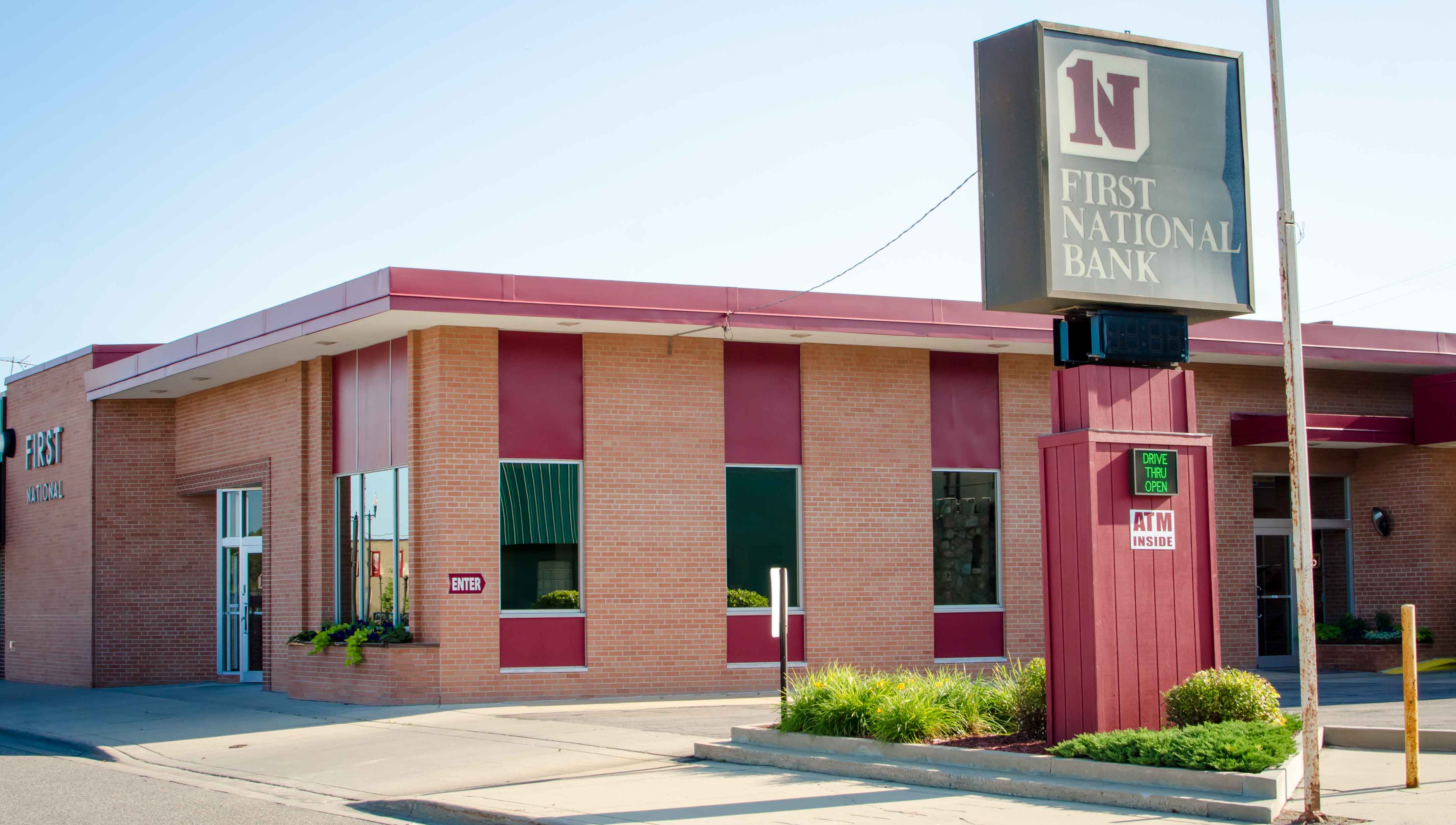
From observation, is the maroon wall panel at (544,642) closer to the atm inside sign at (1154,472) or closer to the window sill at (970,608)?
the window sill at (970,608)

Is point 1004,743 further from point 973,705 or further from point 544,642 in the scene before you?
point 544,642

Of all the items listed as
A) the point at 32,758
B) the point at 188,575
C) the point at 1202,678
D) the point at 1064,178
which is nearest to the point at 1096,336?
the point at 1064,178

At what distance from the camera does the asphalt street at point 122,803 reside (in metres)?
10.1

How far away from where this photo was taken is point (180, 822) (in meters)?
10.0

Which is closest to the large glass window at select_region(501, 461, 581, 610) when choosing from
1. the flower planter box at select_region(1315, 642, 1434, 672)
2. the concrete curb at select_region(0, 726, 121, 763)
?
the concrete curb at select_region(0, 726, 121, 763)

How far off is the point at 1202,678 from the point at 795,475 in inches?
364

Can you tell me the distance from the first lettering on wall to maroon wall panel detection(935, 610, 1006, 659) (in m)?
16.1

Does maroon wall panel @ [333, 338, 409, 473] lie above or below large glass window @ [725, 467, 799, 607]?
above

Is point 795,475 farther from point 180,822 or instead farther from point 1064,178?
point 180,822

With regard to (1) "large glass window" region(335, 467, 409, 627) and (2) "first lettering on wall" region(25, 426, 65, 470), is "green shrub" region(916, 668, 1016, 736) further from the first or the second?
(2) "first lettering on wall" region(25, 426, 65, 470)

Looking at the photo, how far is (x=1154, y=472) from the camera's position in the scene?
37.1 feet

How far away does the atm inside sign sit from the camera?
36.8 ft

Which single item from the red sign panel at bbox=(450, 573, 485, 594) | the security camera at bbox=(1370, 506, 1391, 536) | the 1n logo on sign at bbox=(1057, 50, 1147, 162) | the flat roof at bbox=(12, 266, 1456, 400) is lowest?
the red sign panel at bbox=(450, 573, 485, 594)

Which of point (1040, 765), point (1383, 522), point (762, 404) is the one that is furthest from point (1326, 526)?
point (1040, 765)
